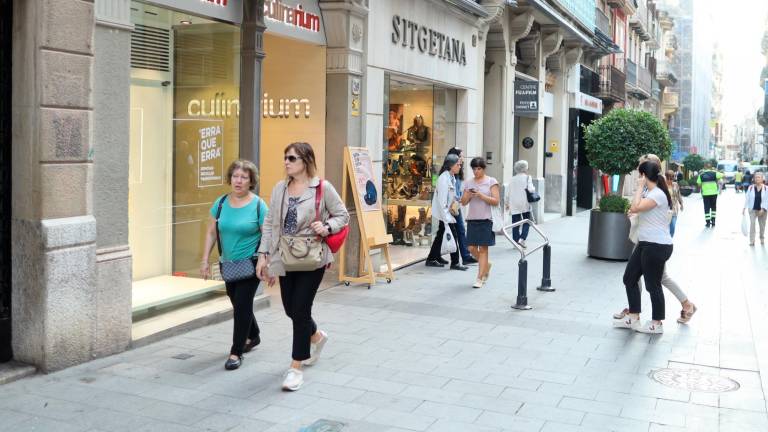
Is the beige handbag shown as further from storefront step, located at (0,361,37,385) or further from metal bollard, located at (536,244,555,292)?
metal bollard, located at (536,244,555,292)

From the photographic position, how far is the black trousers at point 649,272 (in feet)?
27.2

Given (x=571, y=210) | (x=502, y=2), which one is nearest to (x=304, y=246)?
(x=502, y=2)

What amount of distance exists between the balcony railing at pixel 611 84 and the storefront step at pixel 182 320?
2500 cm

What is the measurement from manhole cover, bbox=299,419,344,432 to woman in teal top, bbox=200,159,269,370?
4.89 feet

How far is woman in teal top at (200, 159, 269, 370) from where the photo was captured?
6711 millimetres

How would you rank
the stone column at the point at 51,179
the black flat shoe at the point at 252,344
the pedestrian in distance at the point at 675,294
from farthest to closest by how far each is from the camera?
the pedestrian in distance at the point at 675,294, the black flat shoe at the point at 252,344, the stone column at the point at 51,179

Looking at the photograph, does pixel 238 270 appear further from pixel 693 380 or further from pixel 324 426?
pixel 693 380

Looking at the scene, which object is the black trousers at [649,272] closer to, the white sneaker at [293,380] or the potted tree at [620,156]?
the white sneaker at [293,380]

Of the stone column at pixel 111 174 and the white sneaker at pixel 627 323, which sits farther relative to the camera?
the white sneaker at pixel 627 323


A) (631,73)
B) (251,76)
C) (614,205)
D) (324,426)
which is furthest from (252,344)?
(631,73)

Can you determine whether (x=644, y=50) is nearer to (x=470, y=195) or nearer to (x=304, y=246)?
(x=470, y=195)

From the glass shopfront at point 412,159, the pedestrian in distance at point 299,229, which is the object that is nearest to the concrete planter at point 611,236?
the glass shopfront at point 412,159

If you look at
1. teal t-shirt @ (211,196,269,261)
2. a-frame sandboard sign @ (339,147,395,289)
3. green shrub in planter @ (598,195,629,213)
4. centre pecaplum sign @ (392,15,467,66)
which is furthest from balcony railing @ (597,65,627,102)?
teal t-shirt @ (211,196,269,261)

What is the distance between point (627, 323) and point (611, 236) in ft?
20.6
